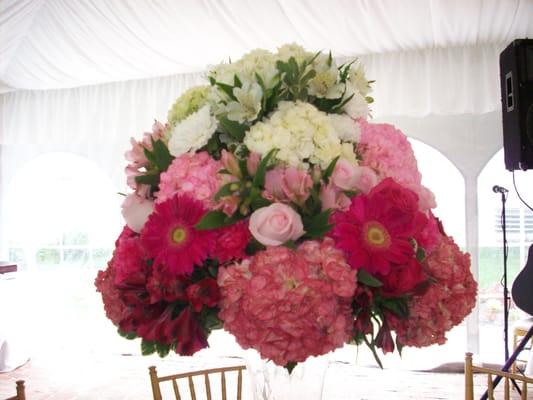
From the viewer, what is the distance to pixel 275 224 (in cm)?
61

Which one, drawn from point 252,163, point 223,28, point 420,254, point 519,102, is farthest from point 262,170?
point 223,28

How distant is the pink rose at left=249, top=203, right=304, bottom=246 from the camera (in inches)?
23.9

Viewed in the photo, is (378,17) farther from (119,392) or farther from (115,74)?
(119,392)

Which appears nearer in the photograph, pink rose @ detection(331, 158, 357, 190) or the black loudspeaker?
pink rose @ detection(331, 158, 357, 190)

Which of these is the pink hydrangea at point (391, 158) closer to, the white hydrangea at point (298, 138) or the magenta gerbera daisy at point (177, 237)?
the white hydrangea at point (298, 138)

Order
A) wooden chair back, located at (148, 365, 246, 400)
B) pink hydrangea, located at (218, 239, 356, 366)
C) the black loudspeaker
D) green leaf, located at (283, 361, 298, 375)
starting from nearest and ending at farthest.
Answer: pink hydrangea, located at (218, 239, 356, 366) < green leaf, located at (283, 361, 298, 375) < wooden chair back, located at (148, 365, 246, 400) < the black loudspeaker

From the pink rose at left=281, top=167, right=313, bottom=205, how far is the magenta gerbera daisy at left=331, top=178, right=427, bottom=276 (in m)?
0.05

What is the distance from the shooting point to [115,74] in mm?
4836

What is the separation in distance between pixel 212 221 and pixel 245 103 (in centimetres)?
17

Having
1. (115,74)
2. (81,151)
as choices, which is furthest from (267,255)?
(81,151)

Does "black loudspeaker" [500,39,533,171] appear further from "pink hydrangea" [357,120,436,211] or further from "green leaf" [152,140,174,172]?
"green leaf" [152,140,174,172]

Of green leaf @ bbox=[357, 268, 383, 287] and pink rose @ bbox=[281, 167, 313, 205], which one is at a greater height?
pink rose @ bbox=[281, 167, 313, 205]

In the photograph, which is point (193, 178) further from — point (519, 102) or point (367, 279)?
point (519, 102)

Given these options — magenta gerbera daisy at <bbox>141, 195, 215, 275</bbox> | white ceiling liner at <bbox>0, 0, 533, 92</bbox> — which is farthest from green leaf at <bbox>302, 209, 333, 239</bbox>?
white ceiling liner at <bbox>0, 0, 533, 92</bbox>
